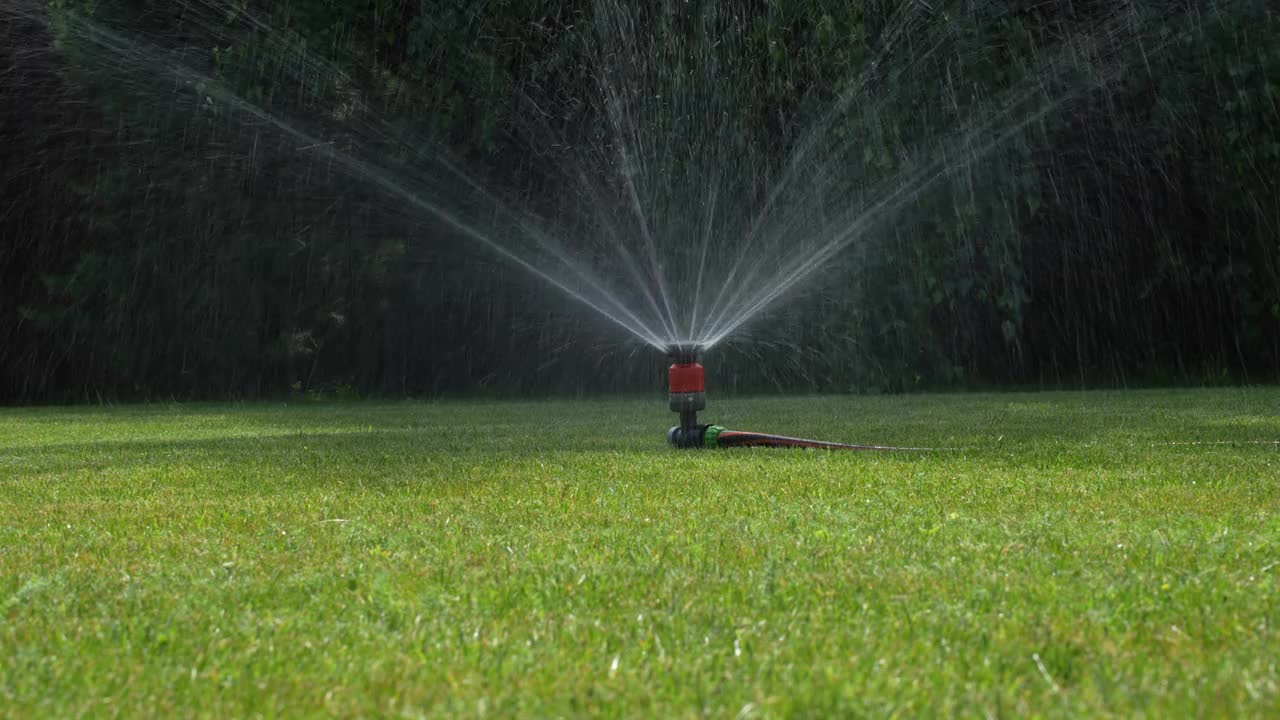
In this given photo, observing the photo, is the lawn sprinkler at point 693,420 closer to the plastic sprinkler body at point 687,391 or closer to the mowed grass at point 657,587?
the plastic sprinkler body at point 687,391

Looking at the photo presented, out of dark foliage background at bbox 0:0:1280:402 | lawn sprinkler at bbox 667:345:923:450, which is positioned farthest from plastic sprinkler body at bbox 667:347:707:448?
dark foliage background at bbox 0:0:1280:402

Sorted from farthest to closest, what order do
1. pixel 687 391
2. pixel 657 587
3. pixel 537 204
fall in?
pixel 537 204 → pixel 687 391 → pixel 657 587

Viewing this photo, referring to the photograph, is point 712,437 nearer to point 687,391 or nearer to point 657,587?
point 687,391

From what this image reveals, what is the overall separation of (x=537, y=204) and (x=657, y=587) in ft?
38.8

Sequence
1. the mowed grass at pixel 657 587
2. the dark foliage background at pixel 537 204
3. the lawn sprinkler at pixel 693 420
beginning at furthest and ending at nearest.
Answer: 1. the dark foliage background at pixel 537 204
2. the lawn sprinkler at pixel 693 420
3. the mowed grass at pixel 657 587

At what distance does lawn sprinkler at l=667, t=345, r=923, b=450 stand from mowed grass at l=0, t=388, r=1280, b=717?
2.01 ft

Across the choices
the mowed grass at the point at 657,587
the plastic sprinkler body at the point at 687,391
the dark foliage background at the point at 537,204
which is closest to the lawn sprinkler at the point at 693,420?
the plastic sprinkler body at the point at 687,391

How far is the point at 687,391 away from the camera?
5.46 meters

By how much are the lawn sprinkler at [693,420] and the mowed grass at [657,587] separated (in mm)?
612

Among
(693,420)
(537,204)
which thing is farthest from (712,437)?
(537,204)

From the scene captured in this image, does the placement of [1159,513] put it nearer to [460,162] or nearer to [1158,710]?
[1158,710]

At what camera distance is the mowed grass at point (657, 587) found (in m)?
1.70

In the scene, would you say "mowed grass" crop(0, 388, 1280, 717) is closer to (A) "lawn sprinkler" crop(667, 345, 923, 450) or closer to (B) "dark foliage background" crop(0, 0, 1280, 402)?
(A) "lawn sprinkler" crop(667, 345, 923, 450)

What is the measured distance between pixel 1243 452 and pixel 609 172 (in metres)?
9.50
